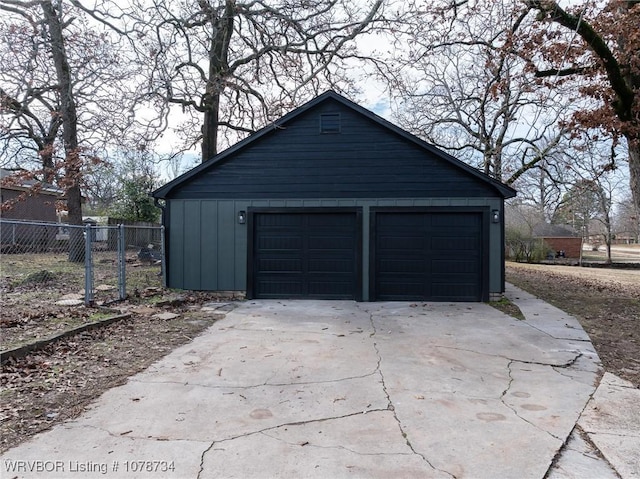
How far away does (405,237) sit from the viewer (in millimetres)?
9586

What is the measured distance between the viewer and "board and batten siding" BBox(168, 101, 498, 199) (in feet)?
31.2

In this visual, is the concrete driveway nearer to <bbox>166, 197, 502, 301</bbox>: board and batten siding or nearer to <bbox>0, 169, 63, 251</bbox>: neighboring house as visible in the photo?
<bbox>166, 197, 502, 301</bbox>: board and batten siding

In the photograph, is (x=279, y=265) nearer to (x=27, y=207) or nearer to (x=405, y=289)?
(x=405, y=289)

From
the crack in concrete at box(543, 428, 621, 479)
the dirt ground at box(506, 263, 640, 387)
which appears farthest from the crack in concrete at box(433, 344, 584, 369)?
the crack in concrete at box(543, 428, 621, 479)

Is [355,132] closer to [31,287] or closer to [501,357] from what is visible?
[501,357]

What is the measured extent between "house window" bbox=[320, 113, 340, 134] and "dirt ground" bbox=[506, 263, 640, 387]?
6277mm

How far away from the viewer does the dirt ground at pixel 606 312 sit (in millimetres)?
5031

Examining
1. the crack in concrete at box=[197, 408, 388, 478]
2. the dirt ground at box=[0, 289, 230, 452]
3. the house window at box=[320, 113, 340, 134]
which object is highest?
the house window at box=[320, 113, 340, 134]

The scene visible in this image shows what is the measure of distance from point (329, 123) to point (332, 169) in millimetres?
1105

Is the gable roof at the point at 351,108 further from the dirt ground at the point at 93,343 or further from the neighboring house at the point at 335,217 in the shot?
the dirt ground at the point at 93,343

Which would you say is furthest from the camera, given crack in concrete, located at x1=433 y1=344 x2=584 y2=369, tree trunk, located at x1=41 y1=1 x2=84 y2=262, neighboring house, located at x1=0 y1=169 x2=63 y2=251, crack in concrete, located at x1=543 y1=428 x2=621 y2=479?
neighboring house, located at x1=0 y1=169 x2=63 y2=251

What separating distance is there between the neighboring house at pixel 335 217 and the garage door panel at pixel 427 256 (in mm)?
23

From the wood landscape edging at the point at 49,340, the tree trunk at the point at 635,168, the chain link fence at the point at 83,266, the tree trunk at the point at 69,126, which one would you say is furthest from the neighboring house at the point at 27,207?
the tree trunk at the point at 635,168

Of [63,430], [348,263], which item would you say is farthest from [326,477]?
[348,263]
